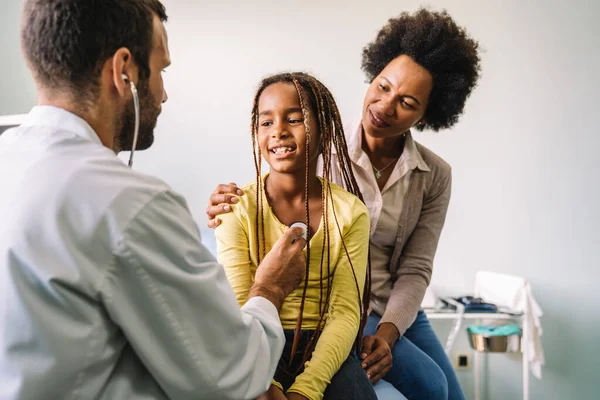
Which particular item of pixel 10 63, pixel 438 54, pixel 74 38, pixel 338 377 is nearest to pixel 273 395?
pixel 338 377

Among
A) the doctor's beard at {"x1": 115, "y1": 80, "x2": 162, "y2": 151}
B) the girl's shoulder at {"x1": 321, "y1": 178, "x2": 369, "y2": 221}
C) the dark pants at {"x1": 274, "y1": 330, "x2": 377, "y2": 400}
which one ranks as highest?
the doctor's beard at {"x1": 115, "y1": 80, "x2": 162, "y2": 151}

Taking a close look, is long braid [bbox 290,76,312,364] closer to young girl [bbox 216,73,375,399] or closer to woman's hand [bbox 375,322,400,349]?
young girl [bbox 216,73,375,399]

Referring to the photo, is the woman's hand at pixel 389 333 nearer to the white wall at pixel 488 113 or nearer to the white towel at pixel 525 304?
the white towel at pixel 525 304

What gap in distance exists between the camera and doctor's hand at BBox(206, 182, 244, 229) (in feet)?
4.23

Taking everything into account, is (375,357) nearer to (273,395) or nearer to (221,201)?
(273,395)

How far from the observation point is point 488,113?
3309 mm

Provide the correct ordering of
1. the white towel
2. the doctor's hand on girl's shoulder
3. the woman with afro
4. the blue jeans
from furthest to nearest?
the white towel
the woman with afro
the blue jeans
the doctor's hand on girl's shoulder

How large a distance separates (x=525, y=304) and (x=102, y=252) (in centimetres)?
258

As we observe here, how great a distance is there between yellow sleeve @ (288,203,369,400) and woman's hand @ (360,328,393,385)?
15 centimetres

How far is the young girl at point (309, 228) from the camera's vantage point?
3.84ft

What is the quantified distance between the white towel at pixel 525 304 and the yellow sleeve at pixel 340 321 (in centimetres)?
186

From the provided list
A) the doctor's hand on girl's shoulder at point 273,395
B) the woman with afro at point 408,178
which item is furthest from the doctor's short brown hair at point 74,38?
the woman with afro at point 408,178

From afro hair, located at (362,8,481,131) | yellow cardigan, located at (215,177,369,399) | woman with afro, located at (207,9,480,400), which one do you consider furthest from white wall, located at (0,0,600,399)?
yellow cardigan, located at (215,177,369,399)

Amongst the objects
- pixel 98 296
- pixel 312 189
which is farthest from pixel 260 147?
pixel 98 296
